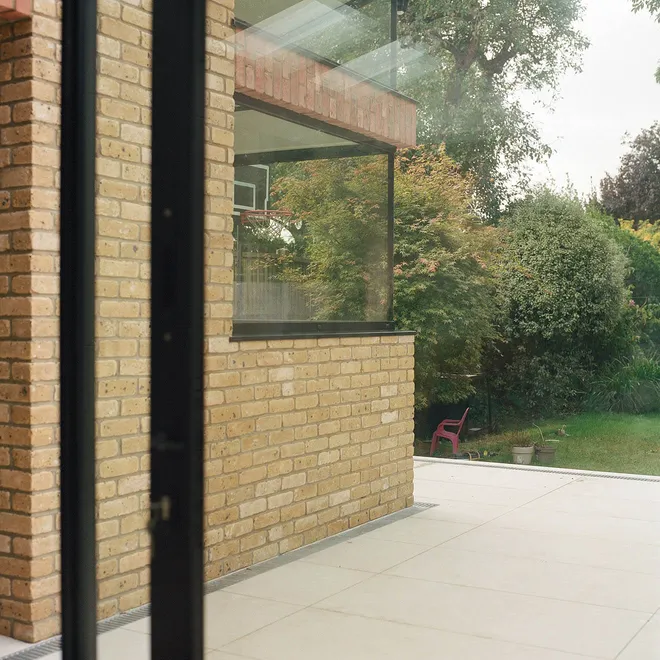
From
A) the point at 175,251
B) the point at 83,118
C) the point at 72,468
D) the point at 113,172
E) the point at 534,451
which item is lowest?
the point at 534,451

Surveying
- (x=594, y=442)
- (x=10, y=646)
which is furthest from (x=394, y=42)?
(x=594, y=442)

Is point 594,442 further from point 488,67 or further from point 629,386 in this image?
point 488,67

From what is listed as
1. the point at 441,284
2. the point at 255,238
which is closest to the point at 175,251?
the point at 255,238

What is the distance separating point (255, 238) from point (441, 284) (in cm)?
418

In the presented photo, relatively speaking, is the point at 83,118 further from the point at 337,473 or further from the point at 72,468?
the point at 337,473

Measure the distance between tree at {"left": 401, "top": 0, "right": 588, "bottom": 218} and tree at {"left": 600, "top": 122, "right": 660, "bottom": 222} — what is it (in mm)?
752

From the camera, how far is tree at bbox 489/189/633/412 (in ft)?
25.2

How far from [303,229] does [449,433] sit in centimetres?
422

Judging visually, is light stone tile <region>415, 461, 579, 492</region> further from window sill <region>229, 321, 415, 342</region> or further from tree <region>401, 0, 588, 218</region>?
tree <region>401, 0, 588, 218</region>

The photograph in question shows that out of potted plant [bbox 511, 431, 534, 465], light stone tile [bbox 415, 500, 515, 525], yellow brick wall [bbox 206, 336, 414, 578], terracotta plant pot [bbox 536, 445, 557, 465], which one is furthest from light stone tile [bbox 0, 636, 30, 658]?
terracotta plant pot [bbox 536, 445, 557, 465]

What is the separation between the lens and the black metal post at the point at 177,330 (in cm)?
74

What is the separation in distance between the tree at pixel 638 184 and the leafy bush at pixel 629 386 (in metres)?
1.28

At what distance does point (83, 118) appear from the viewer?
38.0 inches

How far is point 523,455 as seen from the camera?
6.86 metres
